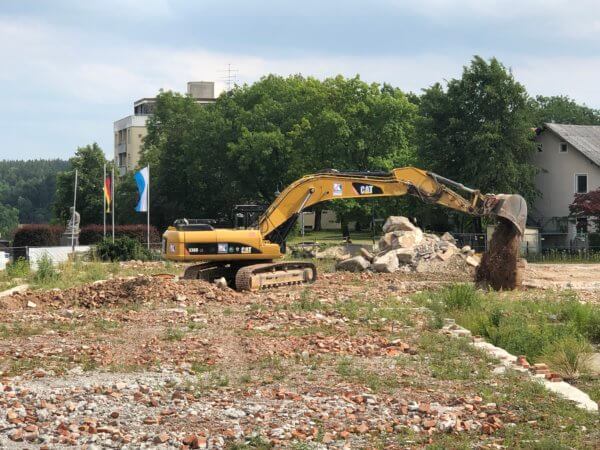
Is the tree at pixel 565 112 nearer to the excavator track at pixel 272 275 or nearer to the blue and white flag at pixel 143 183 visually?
the blue and white flag at pixel 143 183

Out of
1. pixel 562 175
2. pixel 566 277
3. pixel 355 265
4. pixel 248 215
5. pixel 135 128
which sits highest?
pixel 135 128

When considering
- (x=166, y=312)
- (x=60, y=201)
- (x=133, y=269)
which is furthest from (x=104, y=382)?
(x=60, y=201)

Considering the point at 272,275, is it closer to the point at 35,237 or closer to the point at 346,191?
the point at 346,191

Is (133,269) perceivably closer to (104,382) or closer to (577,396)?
(104,382)

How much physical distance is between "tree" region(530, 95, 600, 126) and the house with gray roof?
2814cm

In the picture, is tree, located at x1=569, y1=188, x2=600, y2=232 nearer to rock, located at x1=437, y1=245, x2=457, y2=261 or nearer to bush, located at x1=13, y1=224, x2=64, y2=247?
rock, located at x1=437, y1=245, x2=457, y2=261

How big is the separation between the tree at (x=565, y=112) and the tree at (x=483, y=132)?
31343mm

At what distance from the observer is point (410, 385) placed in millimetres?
12977

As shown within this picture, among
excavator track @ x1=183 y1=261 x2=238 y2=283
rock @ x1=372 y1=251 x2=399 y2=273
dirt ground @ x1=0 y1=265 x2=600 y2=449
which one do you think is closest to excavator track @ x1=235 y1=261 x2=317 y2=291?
excavator track @ x1=183 y1=261 x2=238 y2=283

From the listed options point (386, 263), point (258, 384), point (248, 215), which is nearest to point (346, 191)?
point (248, 215)

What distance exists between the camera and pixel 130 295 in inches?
905

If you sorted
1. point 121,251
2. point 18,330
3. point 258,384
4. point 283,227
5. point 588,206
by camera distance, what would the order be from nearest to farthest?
point 258,384 < point 18,330 < point 283,227 < point 121,251 < point 588,206

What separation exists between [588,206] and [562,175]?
650cm

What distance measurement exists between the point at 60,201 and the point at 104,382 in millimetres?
77045
